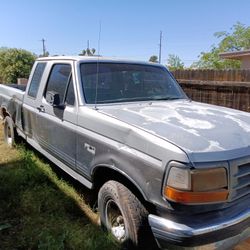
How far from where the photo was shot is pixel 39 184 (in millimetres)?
4570

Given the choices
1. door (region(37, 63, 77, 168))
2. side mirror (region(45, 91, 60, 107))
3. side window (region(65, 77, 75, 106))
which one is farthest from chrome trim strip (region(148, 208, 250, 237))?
side mirror (region(45, 91, 60, 107))

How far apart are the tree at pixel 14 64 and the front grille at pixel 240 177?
57.3 ft

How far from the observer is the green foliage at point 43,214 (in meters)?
3.13

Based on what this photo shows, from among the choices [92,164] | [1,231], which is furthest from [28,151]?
[92,164]

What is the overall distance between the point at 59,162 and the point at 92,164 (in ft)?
3.63

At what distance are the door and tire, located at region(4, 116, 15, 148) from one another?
6.29 ft

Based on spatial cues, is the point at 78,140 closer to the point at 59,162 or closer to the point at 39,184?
the point at 59,162

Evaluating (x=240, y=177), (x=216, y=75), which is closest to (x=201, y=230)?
(x=240, y=177)

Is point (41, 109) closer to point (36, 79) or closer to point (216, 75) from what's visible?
point (36, 79)

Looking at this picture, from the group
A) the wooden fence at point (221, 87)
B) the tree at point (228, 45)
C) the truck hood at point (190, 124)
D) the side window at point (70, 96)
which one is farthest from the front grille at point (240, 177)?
the tree at point (228, 45)

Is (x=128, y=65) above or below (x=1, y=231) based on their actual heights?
above

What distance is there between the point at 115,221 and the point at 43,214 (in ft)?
3.53

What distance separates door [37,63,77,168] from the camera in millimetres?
3697

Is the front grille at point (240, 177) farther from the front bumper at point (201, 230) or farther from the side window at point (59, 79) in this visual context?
the side window at point (59, 79)
